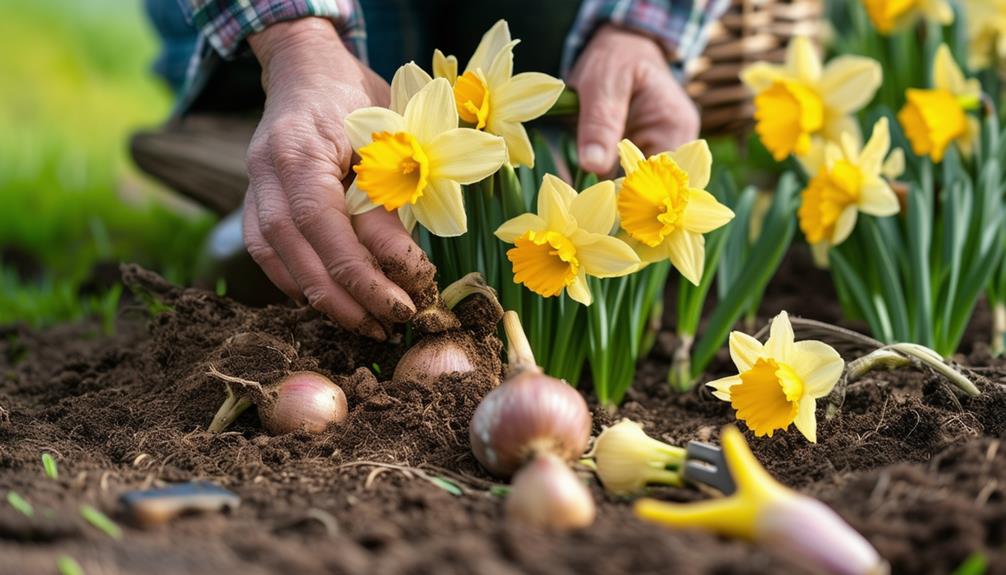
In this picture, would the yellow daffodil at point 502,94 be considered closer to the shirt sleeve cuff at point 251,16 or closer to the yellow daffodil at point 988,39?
the shirt sleeve cuff at point 251,16

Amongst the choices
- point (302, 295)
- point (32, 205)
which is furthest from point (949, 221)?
point (32, 205)

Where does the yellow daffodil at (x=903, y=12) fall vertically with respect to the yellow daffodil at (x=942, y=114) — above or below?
above

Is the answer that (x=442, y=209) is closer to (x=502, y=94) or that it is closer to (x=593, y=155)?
(x=502, y=94)

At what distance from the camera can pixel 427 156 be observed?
1.44m

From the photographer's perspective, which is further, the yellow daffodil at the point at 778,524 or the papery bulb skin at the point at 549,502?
the papery bulb skin at the point at 549,502

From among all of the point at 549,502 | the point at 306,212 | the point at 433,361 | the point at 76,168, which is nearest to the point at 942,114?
the point at 433,361

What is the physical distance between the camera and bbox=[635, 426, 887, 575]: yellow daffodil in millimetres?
903

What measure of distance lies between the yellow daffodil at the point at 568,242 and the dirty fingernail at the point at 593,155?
0.28 metres

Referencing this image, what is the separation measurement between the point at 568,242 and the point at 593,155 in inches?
13.3

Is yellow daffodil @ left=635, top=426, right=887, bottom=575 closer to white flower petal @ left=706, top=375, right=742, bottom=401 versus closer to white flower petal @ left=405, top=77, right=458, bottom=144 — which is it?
white flower petal @ left=706, top=375, right=742, bottom=401

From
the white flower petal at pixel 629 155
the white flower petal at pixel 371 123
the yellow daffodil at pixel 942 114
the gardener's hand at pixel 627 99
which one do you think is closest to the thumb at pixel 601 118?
the gardener's hand at pixel 627 99

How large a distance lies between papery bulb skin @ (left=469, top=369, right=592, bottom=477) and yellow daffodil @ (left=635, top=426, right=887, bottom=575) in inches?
8.2

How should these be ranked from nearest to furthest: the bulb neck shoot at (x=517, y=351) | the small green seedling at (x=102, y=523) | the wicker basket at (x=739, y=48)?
the small green seedling at (x=102, y=523)
the bulb neck shoot at (x=517, y=351)
the wicker basket at (x=739, y=48)

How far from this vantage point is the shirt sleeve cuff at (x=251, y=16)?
5.51 feet
